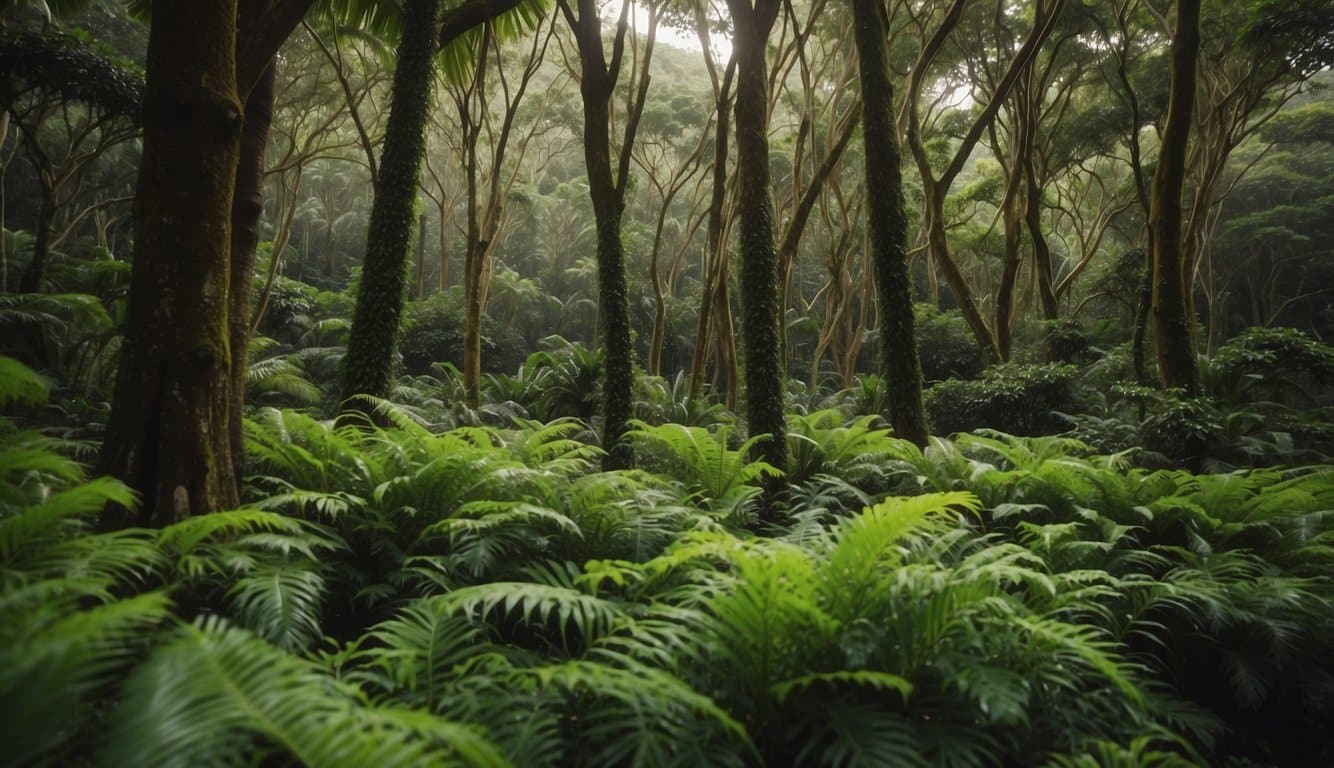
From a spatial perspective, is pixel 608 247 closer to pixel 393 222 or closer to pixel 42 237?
pixel 393 222

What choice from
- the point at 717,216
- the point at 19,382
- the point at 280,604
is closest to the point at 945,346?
the point at 717,216

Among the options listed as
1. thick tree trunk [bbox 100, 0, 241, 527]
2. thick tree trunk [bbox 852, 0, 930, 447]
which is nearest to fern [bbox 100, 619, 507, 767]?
thick tree trunk [bbox 100, 0, 241, 527]

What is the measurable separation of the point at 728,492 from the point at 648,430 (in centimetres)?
109

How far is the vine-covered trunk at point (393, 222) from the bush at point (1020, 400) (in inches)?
379

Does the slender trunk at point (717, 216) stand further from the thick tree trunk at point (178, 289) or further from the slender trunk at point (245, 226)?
the thick tree trunk at point (178, 289)

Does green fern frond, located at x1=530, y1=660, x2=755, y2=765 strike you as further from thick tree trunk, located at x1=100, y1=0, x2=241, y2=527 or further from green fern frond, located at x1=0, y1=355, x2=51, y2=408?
green fern frond, located at x1=0, y1=355, x2=51, y2=408

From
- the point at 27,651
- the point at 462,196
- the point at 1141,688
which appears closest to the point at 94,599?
the point at 27,651

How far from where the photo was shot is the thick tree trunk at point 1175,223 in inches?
328

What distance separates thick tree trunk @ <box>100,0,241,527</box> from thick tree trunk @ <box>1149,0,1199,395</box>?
10262mm

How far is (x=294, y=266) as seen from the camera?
32469mm

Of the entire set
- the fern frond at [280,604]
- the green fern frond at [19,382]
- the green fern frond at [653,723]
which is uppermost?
the green fern frond at [19,382]

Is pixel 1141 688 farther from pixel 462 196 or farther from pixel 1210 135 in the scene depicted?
pixel 462 196

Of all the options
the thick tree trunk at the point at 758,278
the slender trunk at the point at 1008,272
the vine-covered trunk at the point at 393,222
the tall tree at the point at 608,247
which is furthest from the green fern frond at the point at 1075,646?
the slender trunk at the point at 1008,272

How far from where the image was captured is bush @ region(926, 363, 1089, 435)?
10625 millimetres
